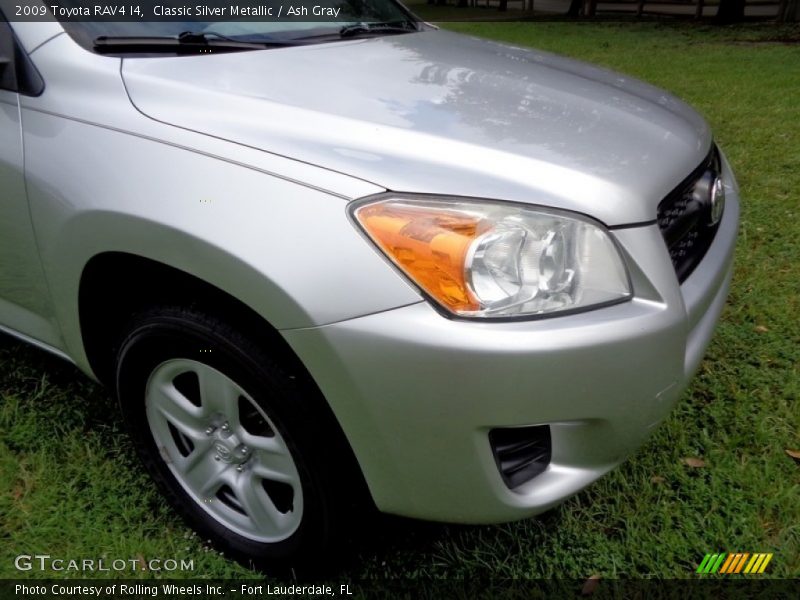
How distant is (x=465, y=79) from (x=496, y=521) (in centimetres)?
123

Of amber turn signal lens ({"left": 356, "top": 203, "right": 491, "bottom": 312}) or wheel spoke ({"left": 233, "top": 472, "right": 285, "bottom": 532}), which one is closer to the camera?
amber turn signal lens ({"left": 356, "top": 203, "right": 491, "bottom": 312})

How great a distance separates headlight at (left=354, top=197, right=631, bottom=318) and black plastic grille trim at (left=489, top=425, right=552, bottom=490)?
27 centimetres

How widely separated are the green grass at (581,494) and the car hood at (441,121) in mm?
970

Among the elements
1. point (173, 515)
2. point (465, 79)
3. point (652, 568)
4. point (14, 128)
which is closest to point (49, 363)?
point (173, 515)

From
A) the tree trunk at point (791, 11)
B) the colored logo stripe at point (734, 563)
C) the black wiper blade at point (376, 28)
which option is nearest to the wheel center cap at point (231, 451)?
the colored logo stripe at point (734, 563)

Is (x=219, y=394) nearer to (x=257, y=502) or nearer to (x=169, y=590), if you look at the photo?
(x=257, y=502)

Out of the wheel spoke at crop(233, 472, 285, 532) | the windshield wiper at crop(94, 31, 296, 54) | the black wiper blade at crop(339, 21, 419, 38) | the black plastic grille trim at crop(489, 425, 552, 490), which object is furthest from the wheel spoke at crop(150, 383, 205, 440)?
the black wiper blade at crop(339, 21, 419, 38)

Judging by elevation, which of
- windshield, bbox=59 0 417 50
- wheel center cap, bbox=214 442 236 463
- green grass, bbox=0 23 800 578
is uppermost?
windshield, bbox=59 0 417 50

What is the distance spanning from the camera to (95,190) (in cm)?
170

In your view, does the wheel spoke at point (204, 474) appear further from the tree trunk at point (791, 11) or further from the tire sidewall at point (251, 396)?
the tree trunk at point (791, 11)

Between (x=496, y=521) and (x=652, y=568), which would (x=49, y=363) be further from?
(x=652, y=568)

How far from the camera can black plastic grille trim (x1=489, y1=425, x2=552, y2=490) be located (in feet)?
5.00

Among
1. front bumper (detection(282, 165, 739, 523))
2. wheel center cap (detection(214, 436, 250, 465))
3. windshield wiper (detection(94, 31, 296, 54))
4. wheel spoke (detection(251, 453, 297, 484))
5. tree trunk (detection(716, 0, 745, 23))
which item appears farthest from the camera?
tree trunk (detection(716, 0, 745, 23))

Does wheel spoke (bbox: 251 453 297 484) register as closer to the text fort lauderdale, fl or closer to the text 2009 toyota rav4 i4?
the text 2009 toyota rav4 i4
